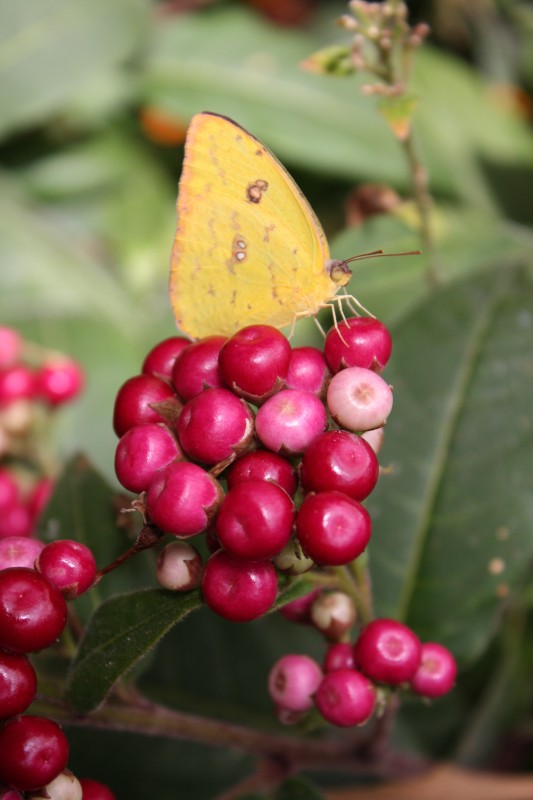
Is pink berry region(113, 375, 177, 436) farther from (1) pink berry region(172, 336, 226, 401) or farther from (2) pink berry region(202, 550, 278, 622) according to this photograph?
(2) pink berry region(202, 550, 278, 622)

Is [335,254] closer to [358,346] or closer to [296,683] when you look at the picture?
[358,346]

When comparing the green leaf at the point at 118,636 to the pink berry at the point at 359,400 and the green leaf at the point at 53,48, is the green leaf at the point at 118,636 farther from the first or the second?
the green leaf at the point at 53,48

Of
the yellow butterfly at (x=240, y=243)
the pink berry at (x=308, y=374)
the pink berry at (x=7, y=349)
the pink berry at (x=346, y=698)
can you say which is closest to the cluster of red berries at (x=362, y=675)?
the pink berry at (x=346, y=698)

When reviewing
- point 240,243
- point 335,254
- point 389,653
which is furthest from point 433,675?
point 335,254

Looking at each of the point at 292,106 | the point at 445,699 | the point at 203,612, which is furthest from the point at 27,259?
the point at 445,699

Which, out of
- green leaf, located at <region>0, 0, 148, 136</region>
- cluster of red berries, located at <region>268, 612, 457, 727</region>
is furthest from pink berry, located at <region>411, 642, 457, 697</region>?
green leaf, located at <region>0, 0, 148, 136</region>

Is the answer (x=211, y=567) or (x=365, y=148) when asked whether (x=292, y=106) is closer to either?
(x=365, y=148)
